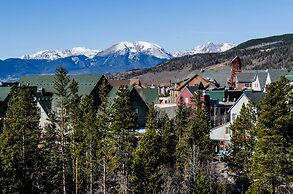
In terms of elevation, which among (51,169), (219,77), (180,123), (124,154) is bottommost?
(51,169)

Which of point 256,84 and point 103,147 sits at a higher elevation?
point 256,84

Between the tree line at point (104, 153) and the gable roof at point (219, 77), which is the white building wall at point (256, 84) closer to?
the gable roof at point (219, 77)

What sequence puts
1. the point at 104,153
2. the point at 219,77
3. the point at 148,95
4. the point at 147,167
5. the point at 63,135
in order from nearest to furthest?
the point at 147,167
the point at 104,153
the point at 63,135
the point at 148,95
the point at 219,77

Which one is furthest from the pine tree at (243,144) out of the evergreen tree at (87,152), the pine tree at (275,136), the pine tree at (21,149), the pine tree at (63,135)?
the pine tree at (21,149)

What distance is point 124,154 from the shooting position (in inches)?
1796

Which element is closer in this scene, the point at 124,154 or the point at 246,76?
the point at 124,154

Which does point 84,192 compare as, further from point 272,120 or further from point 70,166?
point 272,120

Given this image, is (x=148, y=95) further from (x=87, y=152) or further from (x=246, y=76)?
(x=87, y=152)

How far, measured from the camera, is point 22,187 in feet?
128

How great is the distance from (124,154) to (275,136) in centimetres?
1489

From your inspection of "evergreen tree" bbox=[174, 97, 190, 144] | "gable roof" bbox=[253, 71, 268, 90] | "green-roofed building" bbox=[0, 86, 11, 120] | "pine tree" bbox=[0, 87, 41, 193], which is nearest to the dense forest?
"pine tree" bbox=[0, 87, 41, 193]

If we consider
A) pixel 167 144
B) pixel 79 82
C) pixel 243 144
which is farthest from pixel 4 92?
pixel 243 144

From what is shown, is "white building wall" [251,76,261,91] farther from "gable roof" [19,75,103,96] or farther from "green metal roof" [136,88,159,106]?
"gable roof" [19,75,103,96]

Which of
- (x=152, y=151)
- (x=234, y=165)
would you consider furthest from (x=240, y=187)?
(x=152, y=151)
